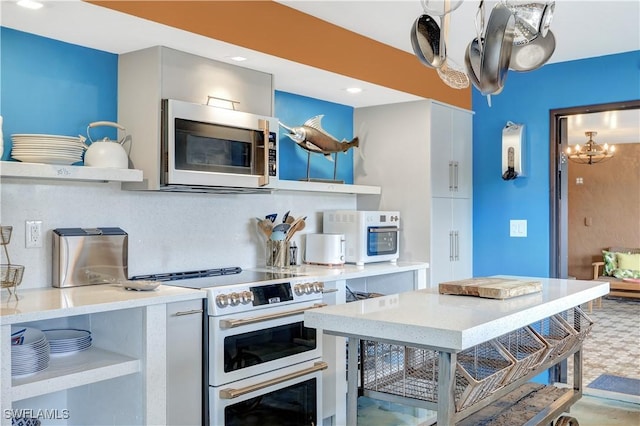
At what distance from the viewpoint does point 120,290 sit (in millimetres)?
2615

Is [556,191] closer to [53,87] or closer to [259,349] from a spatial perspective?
Result: [259,349]

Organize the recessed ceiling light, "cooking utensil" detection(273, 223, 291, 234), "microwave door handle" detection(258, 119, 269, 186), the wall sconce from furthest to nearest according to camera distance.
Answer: "cooking utensil" detection(273, 223, 291, 234)
"microwave door handle" detection(258, 119, 269, 186)
the wall sconce
the recessed ceiling light

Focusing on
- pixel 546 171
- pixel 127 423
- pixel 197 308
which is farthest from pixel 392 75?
pixel 127 423

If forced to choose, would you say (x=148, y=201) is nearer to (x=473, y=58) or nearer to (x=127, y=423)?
(x=127, y=423)

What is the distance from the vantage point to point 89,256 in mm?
2779

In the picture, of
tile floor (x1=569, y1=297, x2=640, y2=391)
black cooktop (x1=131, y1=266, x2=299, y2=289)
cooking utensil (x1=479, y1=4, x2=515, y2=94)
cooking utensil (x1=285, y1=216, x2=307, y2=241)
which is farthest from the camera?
tile floor (x1=569, y1=297, x2=640, y2=391)

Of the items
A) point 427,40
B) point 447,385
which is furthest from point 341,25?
point 447,385

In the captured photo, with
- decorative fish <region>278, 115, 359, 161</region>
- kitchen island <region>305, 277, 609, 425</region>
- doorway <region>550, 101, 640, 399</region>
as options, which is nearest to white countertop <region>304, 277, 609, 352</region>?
kitchen island <region>305, 277, 609, 425</region>

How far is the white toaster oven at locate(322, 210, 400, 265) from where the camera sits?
12.8ft

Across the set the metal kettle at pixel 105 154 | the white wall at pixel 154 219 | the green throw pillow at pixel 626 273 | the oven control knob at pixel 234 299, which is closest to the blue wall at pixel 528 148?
the white wall at pixel 154 219

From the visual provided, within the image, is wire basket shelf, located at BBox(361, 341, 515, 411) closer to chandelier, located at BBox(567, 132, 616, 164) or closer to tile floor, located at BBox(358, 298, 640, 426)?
tile floor, located at BBox(358, 298, 640, 426)

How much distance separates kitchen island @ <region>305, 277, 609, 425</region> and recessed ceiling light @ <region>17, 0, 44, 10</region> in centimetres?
164

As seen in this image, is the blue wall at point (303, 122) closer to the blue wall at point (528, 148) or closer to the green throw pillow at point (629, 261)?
the blue wall at point (528, 148)

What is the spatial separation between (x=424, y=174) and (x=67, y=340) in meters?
2.63
